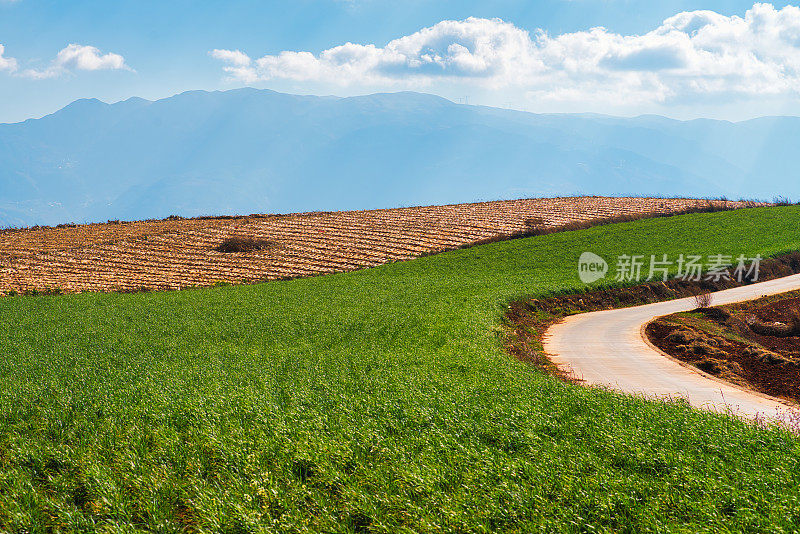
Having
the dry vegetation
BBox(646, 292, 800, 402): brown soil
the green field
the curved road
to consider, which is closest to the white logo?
the curved road

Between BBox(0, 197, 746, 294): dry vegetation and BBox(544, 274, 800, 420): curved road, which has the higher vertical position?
BBox(0, 197, 746, 294): dry vegetation

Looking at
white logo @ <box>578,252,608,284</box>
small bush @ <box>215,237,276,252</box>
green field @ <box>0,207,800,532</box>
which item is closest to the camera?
green field @ <box>0,207,800,532</box>

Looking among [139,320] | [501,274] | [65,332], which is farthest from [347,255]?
[65,332]

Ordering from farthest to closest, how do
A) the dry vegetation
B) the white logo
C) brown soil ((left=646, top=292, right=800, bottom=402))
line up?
the dry vegetation → the white logo → brown soil ((left=646, top=292, right=800, bottom=402))

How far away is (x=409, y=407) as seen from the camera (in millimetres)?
9297

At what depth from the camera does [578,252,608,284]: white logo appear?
102ft

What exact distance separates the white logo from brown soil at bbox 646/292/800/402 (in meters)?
7.89

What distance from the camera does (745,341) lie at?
18547mm

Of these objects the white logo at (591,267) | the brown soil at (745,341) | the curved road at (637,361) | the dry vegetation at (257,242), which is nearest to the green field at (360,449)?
the curved road at (637,361)

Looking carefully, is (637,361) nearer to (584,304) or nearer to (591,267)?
(584,304)

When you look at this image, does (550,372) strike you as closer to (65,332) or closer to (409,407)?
(409,407)

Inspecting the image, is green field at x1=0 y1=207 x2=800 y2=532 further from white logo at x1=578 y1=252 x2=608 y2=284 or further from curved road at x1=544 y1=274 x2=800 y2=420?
white logo at x1=578 y1=252 x2=608 y2=284

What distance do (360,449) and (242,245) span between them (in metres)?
42.9

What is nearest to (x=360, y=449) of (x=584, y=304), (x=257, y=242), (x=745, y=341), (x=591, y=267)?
(x=745, y=341)
